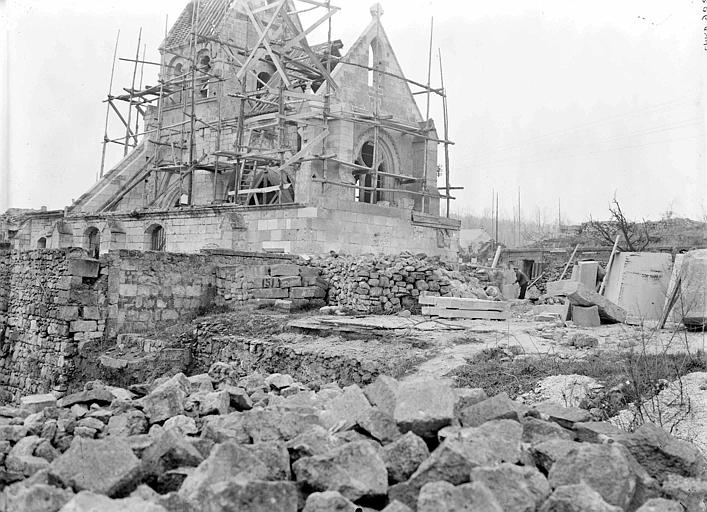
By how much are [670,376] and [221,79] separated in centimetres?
2192

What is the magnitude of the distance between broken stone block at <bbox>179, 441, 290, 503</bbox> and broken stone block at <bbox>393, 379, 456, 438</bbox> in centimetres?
88

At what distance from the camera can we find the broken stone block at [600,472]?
140 inches

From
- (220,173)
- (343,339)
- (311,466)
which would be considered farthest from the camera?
(220,173)

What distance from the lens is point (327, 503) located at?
10.7 ft

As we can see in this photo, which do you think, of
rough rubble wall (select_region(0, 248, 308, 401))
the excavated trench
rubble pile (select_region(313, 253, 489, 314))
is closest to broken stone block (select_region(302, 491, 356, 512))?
the excavated trench

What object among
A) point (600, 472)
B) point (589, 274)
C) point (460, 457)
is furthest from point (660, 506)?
point (589, 274)

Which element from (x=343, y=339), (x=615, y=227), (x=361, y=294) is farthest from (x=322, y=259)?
(x=615, y=227)

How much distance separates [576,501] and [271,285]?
11425mm

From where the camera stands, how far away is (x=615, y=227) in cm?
3073

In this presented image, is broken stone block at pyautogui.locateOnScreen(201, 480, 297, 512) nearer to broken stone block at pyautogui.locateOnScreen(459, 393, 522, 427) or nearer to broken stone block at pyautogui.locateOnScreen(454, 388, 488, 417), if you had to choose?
broken stone block at pyautogui.locateOnScreen(459, 393, 522, 427)

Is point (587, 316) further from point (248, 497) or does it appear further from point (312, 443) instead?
point (248, 497)

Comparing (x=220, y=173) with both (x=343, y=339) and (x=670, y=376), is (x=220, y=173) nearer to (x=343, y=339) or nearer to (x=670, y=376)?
(x=343, y=339)

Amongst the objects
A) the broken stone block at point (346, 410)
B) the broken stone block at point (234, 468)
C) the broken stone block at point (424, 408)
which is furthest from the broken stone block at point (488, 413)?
the broken stone block at point (234, 468)

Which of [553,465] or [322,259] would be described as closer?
[553,465]
